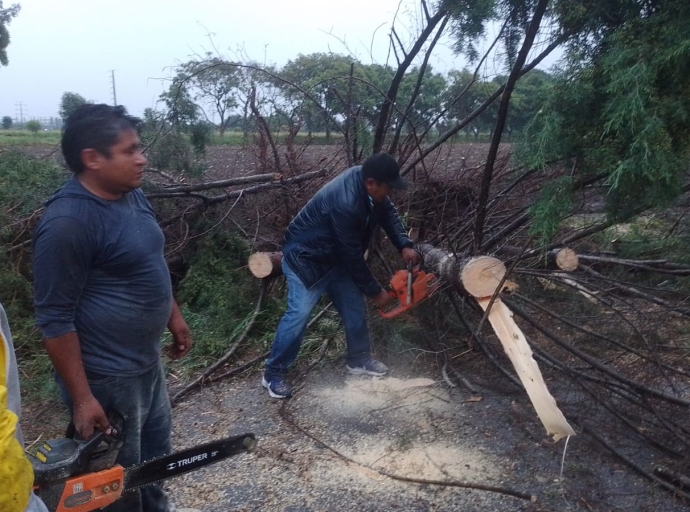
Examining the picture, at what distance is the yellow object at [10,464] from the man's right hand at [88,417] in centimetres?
57

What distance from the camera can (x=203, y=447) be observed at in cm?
262

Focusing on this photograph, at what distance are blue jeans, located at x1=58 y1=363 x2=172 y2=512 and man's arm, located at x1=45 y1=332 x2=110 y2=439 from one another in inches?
4.7

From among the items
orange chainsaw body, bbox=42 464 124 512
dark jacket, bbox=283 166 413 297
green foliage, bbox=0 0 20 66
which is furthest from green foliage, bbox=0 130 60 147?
orange chainsaw body, bbox=42 464 124 512

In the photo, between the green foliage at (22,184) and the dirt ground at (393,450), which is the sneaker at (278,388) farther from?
the green foliage at (22,184)

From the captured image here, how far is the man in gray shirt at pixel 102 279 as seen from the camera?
2088 mm

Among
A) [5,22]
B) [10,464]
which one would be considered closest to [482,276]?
[10,464]

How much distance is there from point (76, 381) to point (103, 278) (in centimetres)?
38

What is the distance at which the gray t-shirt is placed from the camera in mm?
2076

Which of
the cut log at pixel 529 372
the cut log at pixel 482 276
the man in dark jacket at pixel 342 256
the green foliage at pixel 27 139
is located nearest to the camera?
the cut log at pixel 529 372

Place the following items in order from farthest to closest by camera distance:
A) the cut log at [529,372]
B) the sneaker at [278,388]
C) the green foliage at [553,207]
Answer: the sneaker at [278,388] < the cut log at [529,372] < the green foliage at [553,207]

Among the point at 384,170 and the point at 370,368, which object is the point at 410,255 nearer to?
the point at 384,170

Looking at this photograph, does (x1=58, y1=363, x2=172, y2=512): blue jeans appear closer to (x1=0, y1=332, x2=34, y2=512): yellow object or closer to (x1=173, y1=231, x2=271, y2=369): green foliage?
(x1=0, y1=332, x2=34, y2=512): yellow object

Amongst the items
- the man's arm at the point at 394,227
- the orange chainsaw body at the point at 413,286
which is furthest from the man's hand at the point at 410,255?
the orange chainsaw body at the point at 413,286

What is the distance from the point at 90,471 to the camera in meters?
2.24
